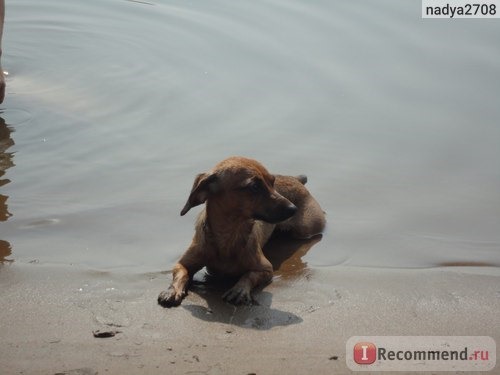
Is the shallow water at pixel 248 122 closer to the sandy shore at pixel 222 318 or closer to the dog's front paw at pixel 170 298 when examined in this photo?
the sandy shore at pixel 222 318

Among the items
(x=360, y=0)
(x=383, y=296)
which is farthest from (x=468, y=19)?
(x=383, y=296)

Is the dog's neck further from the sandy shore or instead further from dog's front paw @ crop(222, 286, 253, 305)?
dog's front paw @ crop(222, 286, 253, 305)

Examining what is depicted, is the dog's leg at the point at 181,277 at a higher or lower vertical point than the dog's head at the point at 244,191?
lower

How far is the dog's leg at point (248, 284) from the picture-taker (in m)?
5.28

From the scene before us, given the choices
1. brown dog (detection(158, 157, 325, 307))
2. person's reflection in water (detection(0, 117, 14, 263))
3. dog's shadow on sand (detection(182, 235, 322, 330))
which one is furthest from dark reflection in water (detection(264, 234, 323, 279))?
person's reflection in water (detection(0, 117, 14, 263))

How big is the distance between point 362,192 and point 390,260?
4.24 feet

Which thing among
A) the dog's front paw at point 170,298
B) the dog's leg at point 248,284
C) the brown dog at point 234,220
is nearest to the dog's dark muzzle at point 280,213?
the brown dog at point 234,220

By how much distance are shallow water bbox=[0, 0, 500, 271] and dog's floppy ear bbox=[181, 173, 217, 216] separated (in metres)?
0.54

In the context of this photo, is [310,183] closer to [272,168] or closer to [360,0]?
[272,168]

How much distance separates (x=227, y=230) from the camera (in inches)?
226

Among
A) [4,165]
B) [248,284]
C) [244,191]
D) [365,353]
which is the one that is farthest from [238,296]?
[4,165]

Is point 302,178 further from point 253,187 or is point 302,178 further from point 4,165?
point 4,165

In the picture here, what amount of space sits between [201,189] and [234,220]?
310mm

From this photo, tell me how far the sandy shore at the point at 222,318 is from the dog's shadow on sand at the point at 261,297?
12mm
